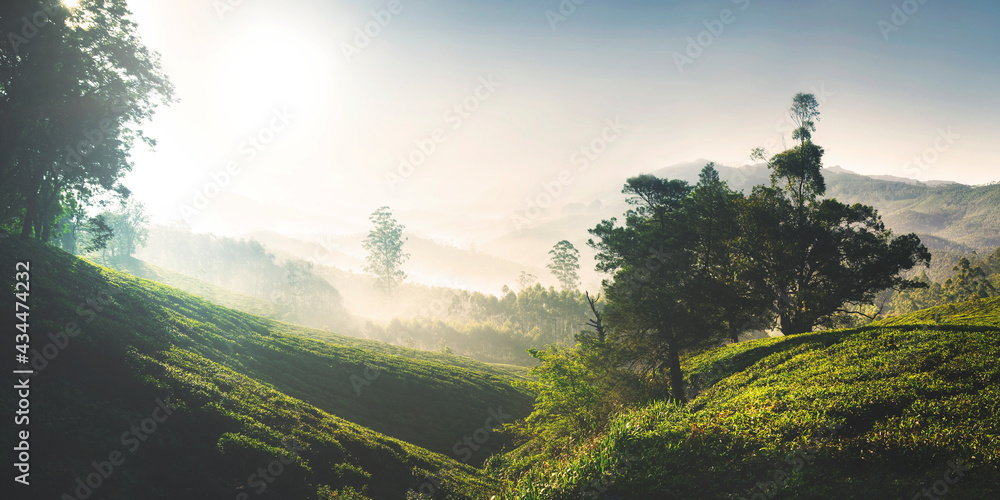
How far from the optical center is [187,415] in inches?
538

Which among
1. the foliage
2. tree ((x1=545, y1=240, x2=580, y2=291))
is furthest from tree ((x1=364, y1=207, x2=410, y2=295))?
the foliage

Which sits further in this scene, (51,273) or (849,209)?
(849,209)

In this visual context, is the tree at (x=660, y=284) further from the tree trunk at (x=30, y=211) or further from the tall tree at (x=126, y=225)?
the tall tree at (x=126, y=225)

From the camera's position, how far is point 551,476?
12.2 m

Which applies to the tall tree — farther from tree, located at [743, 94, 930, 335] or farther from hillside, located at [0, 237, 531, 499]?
tree, located at [743, 94, 930, 335]

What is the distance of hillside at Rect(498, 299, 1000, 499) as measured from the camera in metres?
7.89

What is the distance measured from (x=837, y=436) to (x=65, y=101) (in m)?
49.3

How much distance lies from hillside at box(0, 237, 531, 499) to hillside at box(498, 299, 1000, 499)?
26.5 ft

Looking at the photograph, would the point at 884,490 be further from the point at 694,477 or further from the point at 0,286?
the point at 0,286

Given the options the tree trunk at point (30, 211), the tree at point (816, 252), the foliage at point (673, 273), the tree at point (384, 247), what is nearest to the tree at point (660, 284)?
the foliage at point (673, 273)

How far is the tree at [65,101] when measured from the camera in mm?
26219

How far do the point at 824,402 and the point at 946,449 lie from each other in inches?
139

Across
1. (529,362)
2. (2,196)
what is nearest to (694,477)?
(2,196)

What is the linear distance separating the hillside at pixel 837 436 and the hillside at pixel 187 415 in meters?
8.08
